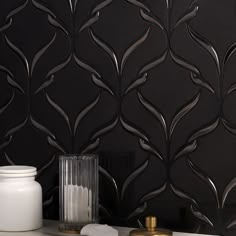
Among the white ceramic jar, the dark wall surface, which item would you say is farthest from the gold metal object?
the white ceramic jar

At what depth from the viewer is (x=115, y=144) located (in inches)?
56.8

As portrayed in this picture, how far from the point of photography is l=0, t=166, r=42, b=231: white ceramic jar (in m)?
1.36

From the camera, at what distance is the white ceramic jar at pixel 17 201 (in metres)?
1.36

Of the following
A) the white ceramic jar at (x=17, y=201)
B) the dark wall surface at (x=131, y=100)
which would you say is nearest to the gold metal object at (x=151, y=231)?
the dark wall surface at (x=131, y=100)

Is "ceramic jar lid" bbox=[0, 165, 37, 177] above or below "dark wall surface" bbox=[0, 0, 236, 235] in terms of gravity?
below

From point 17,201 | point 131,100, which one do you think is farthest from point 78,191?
point 131,100

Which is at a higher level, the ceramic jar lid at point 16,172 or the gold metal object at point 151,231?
the ceramic jar lid at point 16,172

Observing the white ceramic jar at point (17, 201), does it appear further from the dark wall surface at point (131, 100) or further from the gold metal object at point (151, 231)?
the gold metal object at point (151, 231)

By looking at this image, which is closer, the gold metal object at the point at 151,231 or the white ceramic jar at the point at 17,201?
the gold metal object at the point at 151,231

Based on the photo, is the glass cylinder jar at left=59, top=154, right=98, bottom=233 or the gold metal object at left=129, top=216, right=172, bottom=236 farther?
the glass cylinder jar at left=59, top=154, right=98, bottom=233

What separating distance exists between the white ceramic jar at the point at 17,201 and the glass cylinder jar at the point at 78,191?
0.24 ft

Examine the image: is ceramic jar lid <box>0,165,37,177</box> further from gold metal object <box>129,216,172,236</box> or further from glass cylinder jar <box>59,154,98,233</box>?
gold metal object <box>129,216,172,236</box>

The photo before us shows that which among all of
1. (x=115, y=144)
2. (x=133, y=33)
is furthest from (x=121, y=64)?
(x=115, y=144)

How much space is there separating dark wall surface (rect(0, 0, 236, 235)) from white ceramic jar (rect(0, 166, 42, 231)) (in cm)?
15
